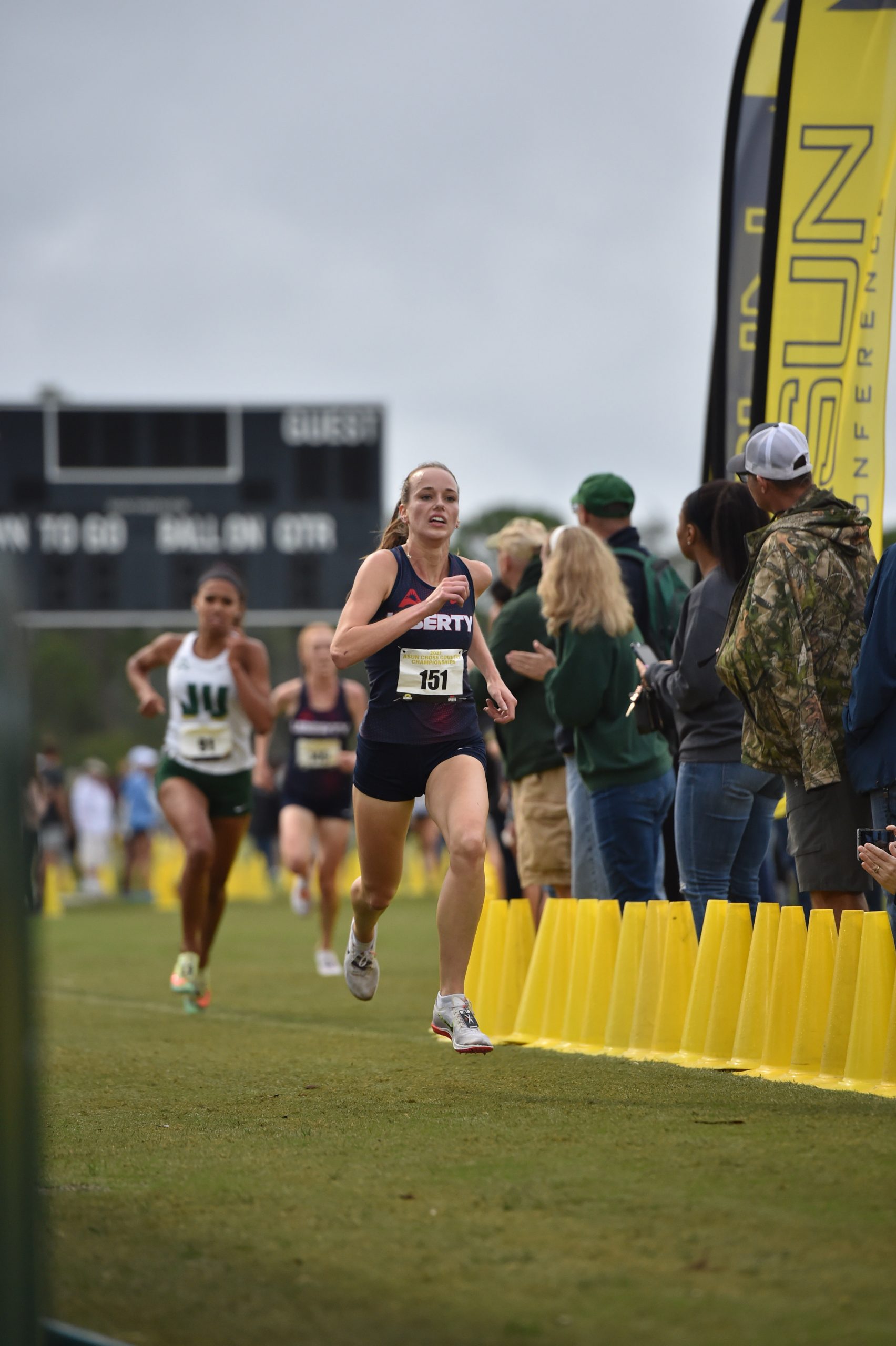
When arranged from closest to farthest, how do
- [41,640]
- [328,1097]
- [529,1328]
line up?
[529,1328], [328,1097], [41,640]

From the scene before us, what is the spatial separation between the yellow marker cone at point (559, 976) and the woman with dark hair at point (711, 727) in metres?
0.62

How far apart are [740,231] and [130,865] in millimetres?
22936

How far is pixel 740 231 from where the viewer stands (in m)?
10.3

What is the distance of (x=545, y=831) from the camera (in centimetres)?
904

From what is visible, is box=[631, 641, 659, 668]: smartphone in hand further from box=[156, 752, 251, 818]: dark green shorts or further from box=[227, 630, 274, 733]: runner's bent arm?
box=[156, 752, 251, 818]: dark green shorts

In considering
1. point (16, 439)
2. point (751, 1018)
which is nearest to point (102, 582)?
point (16, 439)

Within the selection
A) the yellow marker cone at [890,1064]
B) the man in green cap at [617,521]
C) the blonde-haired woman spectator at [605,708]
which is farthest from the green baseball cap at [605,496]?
the yellow marker cone at [890,1064]

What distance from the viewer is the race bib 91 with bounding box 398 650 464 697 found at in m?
6.68

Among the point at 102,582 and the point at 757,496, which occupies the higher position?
the point at 757,496

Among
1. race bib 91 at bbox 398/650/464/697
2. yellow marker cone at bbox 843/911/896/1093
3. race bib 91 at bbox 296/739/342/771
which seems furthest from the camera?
race bib 91 at bbox 296/739/342/771

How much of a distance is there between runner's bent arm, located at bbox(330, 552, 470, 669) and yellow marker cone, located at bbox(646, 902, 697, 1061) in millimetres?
1589

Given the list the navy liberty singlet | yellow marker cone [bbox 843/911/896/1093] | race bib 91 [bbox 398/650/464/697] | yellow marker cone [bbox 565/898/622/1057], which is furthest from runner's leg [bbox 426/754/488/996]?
yellow marker cone [bbox 843/911/896/1093]

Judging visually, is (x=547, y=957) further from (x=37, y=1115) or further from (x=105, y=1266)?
(x=37, y=1115)

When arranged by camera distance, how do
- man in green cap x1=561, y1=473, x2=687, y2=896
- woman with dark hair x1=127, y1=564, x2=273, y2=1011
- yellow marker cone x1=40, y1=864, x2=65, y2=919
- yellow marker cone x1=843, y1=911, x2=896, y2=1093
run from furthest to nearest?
1. yellow marker cone x1=40, y1=864, x2=65, y2=919
2. woman with dark hair x1=127, y1=564, x2=273, y2=1011
3. man in green cap x1=561, y1=473, x2=687, y2=896
4. yellow marker cone x1=843, y1=911, x2=896, y2=1093
